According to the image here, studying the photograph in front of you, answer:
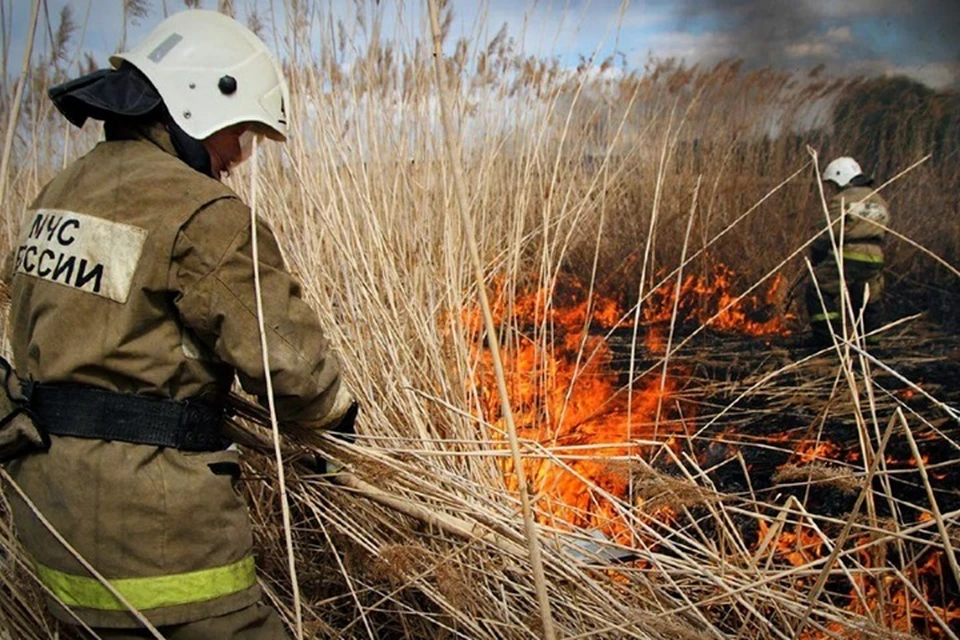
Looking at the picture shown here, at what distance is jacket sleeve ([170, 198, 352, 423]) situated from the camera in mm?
1161

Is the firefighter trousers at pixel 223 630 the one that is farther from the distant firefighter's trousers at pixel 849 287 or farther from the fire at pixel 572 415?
the distant firefighter's trousers at pixel 849 287

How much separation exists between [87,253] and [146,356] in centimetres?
18

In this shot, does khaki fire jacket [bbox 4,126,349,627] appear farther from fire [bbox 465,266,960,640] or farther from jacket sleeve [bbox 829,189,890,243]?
jacket sleeve [bbox 829,189,890,243]

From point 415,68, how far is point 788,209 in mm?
5265

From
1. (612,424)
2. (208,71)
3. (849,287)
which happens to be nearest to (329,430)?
(208,71)

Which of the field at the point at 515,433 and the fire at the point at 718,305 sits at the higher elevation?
the field at the point at 515,433

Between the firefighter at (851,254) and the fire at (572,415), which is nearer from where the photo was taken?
the fire at (572,415)

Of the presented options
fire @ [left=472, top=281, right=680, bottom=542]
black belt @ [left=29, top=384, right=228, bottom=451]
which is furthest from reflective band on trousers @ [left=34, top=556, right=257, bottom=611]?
fire @ [left=472, top=281, right=680, bottom=542]

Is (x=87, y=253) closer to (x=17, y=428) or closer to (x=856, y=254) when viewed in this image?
(x=17, y=428)

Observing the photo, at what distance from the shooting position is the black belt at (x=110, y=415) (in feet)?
3.86

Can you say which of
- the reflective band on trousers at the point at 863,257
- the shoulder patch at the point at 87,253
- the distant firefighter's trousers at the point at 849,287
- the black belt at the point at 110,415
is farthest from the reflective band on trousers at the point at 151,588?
the reflective band on trousers at the point at 863,257

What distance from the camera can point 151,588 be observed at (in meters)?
1.20

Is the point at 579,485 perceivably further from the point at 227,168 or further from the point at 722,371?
the point at 722,371

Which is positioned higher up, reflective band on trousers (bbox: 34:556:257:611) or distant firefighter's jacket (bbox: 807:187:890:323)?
reflective band on trousers (bbox: 34:556:257:611)
